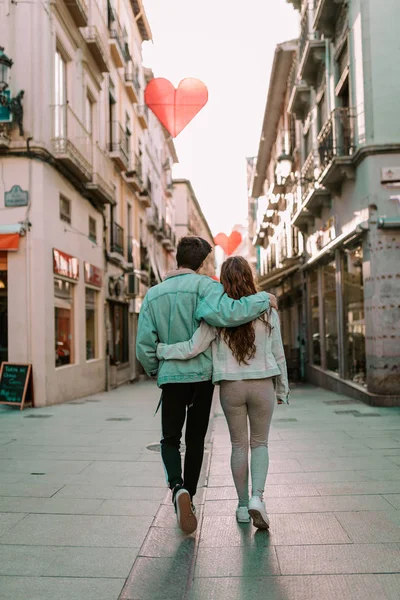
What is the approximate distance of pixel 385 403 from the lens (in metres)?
10.8

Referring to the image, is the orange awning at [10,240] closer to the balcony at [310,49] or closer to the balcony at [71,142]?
the balcony at [71,142]

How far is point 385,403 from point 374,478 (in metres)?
5.70

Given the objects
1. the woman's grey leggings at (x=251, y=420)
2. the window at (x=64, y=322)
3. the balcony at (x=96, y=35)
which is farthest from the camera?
the balcony at (x=96, y=35)

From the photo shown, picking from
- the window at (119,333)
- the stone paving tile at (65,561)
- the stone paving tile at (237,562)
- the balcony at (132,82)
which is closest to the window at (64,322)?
the window at (119,333)

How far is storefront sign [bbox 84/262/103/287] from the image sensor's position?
52.7ft

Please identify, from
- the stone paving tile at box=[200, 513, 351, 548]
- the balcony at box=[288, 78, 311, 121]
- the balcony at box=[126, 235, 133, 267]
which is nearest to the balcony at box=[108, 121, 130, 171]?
the balcony at box=[126, 235, 133, 267]

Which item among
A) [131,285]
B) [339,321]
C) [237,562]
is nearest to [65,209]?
[339,321]

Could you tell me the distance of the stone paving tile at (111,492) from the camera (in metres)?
4.88

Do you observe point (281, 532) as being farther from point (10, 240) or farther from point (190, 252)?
point (10, 240)

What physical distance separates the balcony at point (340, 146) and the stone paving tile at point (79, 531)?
9335 mm

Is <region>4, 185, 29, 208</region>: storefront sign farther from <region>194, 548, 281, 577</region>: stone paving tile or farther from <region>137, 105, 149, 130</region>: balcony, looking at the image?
<region>137, 105, 149, 130</region>: balcony

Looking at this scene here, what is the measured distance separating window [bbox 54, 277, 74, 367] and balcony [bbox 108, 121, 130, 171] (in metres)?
6.82

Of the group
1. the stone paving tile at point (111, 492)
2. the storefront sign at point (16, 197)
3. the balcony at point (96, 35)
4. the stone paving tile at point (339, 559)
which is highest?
the balcony at point (96, 35)

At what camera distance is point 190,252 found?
4184 mm
